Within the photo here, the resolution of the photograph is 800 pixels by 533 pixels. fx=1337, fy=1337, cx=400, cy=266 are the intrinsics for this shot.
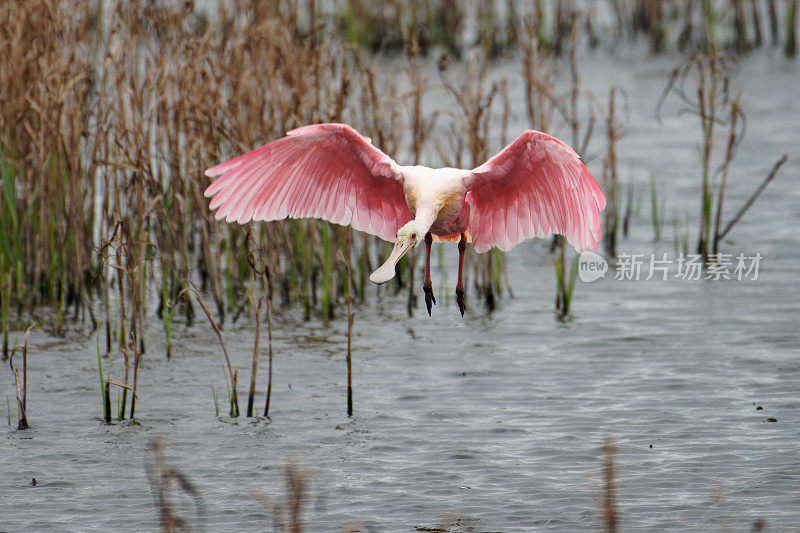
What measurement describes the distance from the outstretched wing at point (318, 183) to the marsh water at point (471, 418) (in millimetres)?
1158

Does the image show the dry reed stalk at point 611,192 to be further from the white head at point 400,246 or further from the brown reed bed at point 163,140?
the white head at point 400,246

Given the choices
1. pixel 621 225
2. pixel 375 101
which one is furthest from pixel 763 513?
pixel 621 225

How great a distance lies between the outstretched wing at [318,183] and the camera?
6.58 meters

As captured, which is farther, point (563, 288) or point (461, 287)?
point (563, 288)

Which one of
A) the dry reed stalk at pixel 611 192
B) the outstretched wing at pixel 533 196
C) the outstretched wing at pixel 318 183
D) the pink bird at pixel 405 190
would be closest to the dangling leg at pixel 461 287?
the pink bird at pixel 405 190

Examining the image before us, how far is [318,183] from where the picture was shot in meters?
6.89

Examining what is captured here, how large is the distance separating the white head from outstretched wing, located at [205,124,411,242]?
0.51m

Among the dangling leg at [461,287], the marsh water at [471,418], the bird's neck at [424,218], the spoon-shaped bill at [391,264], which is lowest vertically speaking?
the marsh water at [471,418]

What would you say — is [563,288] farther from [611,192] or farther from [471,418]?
[471,418]

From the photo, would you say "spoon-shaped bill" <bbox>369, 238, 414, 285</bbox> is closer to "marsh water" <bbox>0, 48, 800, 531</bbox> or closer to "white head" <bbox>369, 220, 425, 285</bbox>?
"white head" <bbox>369, 220, 425, 285</bbox>

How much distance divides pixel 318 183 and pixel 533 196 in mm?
1111

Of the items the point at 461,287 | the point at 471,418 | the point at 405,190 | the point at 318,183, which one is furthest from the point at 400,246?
the point at 471,418

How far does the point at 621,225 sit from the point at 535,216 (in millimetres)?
4803

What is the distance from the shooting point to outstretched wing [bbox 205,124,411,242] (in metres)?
6.58
